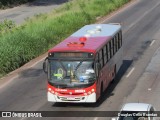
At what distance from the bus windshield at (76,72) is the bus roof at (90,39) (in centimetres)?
59

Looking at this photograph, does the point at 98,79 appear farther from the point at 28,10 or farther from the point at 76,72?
the point at 28,10

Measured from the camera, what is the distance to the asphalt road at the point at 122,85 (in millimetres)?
22505

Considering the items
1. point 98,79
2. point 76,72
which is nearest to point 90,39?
point 98,79

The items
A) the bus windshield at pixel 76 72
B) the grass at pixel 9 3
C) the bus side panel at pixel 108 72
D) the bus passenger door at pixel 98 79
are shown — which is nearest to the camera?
the bus windshield at pixel 76 72

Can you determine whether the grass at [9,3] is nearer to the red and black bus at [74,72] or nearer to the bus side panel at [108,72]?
the bus side panel at [108,72]

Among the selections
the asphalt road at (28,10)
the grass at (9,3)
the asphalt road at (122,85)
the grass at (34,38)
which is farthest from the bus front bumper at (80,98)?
the grass at (9,3)

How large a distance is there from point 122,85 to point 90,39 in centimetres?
364

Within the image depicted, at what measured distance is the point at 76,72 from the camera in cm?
2144

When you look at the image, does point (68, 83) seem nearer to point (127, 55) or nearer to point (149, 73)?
point (149, 73)

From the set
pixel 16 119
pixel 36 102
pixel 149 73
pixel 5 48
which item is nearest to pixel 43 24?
pixel 5 48

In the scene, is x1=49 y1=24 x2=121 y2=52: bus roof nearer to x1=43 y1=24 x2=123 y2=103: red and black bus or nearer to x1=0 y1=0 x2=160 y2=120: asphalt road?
x1=43 y1=24 x2=123 y2=103: red and black bus

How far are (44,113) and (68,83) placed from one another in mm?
1654

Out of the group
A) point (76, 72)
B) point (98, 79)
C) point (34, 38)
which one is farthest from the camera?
point (34, 38)

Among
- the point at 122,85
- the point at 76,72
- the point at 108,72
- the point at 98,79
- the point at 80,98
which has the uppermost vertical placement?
the point at 76,72
